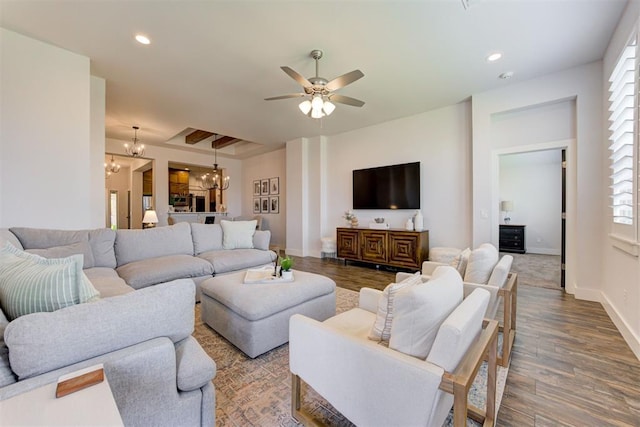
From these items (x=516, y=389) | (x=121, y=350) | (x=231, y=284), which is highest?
(x=121, y=350)

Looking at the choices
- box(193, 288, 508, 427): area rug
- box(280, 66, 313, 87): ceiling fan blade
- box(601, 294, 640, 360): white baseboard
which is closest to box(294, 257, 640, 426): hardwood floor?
box(601, 294, 640, 360): white baseboard

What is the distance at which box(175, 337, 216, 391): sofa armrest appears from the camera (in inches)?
41.5

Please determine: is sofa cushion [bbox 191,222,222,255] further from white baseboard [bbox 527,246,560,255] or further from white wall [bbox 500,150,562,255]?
white baseboard [bbox 527,246,560,255]

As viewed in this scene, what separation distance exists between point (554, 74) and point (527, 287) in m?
3.00

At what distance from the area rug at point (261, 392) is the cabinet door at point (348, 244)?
130 inches

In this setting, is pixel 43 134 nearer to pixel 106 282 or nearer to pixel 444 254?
pixel 106 282

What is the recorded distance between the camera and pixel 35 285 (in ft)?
3.59

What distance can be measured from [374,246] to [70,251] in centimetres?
433

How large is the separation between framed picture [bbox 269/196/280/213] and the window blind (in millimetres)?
6766

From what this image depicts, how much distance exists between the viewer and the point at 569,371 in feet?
6.21

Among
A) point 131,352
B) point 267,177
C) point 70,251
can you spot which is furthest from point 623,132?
point 267,177

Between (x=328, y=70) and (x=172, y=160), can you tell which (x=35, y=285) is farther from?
(x=172, y=160)

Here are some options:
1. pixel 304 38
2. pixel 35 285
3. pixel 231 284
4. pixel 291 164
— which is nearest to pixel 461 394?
pixel 35 285

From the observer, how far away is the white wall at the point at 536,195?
6551 millimetres
